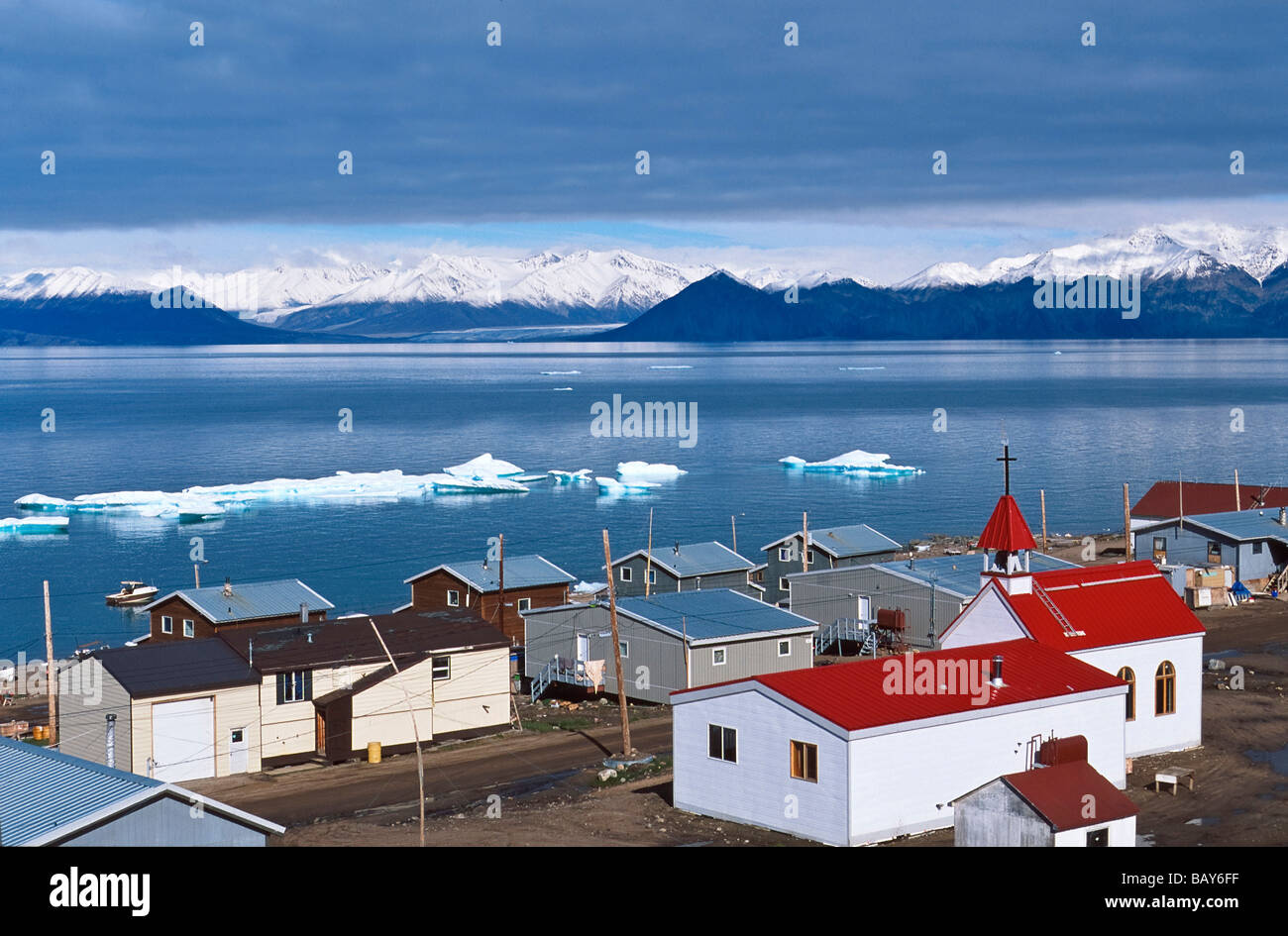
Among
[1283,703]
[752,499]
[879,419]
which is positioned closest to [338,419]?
[879,419]

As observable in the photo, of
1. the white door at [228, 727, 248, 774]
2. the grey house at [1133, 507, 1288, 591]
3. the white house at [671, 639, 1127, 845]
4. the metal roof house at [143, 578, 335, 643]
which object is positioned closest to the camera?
the white house at [671, 639, 1127, 845]

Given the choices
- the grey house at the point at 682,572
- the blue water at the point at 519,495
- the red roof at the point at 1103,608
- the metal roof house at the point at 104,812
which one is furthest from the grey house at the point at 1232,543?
the metal roof house at the point at 104,812

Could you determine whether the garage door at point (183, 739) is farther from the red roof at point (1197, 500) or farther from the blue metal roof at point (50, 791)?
the red roof at point (1197, 500)

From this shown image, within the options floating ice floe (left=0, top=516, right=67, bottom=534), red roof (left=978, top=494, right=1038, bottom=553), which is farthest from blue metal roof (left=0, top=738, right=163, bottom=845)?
floating ice floe (left=0, top=516, right=67, bottom=534)

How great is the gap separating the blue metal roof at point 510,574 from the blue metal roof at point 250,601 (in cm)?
639

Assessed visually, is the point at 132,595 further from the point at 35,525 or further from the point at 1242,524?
the point at 1242,524

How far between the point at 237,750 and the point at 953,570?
85.9 ft

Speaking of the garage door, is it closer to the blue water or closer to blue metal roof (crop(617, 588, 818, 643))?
blue metal roof (crop(617, 588, 818, 643))

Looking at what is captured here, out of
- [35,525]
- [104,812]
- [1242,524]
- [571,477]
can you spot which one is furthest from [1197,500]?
[35,525]

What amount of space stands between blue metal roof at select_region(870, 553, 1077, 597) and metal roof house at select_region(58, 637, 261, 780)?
76.7 feet

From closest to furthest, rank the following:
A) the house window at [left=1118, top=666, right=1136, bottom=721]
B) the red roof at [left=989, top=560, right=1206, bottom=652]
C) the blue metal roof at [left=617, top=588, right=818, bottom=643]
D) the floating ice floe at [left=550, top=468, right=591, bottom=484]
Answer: the red roof at [left=989, top=560, right=1206, bottom=652], the house window at [left=1118, top=666, right=1136, bottom=721], the blue metal roof at [left=617, top=588, right=818, bottom=643], the floating ice floe at [left=550, top=468, right=591, bottom=484]

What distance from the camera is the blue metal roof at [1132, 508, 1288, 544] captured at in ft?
209

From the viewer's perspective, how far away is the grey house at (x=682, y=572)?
5888 centimetres
